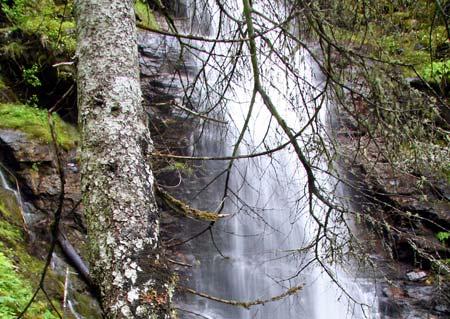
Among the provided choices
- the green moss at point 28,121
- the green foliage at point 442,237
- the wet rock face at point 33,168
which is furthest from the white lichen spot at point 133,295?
the green foliage at point 442,237

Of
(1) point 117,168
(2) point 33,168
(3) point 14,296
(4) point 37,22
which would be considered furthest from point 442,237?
(1) point 117,168

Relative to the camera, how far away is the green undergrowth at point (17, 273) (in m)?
2.73

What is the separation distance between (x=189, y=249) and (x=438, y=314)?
4.15 m

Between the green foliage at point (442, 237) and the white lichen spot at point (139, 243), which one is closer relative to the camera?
the white lichen spot at point (139, 243)

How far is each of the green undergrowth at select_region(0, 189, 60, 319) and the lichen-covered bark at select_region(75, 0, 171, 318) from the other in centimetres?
153

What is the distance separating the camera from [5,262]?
10.2 ft

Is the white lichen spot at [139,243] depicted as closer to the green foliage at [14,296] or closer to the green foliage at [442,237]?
the green foliage at [14,296]

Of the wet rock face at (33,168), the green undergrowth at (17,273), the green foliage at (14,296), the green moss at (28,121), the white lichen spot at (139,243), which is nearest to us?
the white lichen spot at (139,243)

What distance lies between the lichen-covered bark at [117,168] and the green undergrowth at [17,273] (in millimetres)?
1533

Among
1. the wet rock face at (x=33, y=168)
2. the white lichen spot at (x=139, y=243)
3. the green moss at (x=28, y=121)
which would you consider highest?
the green moss at (x=28, y=121)

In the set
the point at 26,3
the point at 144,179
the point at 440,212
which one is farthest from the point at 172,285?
the point at 440,212

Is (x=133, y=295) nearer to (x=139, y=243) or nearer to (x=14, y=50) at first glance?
(x=139, y=243)

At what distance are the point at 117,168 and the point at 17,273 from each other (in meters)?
2.40

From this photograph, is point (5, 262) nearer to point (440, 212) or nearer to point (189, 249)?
point (189, 249)
